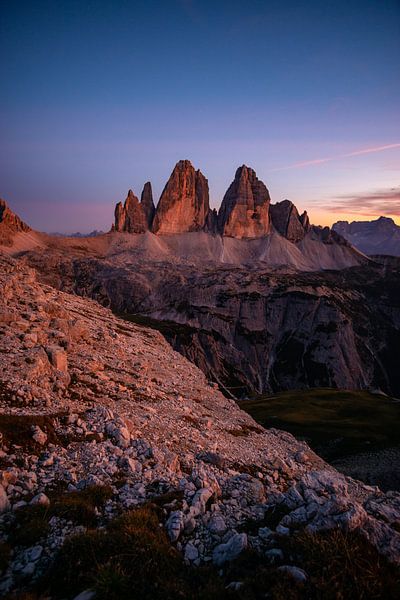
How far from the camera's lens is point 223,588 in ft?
28.1

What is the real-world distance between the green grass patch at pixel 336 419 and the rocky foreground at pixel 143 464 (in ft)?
93.1

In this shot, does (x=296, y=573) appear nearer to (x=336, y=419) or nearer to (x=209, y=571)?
(x=209, y=571)

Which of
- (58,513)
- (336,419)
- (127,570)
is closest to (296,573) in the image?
(127,570)

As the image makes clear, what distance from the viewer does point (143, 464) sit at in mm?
16062

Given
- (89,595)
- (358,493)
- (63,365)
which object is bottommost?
(358,493)

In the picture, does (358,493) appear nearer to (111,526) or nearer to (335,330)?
(111,526)

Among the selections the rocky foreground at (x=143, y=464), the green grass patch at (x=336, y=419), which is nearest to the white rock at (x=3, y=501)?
the rocky foreground at (x=143, y=464)

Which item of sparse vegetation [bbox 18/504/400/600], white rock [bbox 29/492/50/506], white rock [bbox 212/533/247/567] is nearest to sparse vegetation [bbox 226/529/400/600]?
sparse vegetation [bbox 18/504/400/600]

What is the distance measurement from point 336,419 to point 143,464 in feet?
213

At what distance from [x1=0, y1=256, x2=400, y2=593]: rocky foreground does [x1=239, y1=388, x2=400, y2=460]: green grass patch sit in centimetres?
2836

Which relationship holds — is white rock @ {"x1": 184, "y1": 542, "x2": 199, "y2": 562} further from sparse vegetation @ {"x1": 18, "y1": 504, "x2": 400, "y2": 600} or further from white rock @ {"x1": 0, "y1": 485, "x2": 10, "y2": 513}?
white rock @ {"x1": 0, "y1": 485, "x2": 10, "y2": 513}

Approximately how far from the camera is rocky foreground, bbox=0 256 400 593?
10.9 metres

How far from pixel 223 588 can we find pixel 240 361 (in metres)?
174

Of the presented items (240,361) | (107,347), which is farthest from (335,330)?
(107,347)
